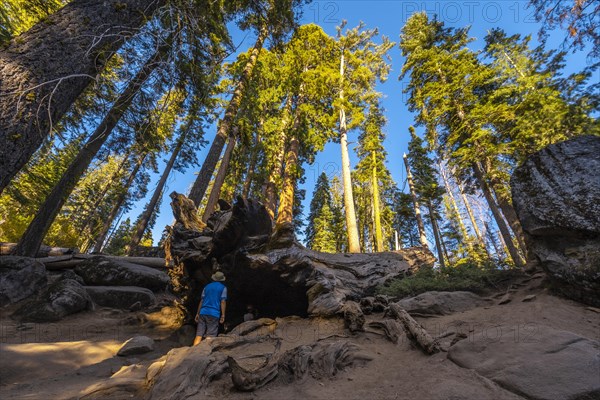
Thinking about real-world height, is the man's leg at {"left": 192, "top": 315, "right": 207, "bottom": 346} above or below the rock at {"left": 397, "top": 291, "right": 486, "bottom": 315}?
below

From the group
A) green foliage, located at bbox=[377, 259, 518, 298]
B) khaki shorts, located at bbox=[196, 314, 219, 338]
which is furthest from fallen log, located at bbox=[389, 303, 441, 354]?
khaki shorts, located at bbox=[196, 314, 219, 338]

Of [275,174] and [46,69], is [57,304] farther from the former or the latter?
[275,174]

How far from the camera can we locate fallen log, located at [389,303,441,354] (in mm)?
4039

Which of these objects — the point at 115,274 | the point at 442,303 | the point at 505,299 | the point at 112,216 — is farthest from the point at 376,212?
the point at 112,216

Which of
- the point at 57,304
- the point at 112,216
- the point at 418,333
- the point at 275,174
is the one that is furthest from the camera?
the point at 112,216

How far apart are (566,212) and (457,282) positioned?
3.14 meters

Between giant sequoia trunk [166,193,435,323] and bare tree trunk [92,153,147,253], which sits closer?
giant sequoia trunk [166,193,435,323]

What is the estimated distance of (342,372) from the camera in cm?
377

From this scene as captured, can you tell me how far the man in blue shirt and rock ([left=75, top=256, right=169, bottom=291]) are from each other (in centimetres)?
629

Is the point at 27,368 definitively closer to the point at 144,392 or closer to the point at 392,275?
the point at 144,392

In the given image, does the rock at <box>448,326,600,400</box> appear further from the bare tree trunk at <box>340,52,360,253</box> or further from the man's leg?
the bare tree trunk at <box>340,52,360,253</box>

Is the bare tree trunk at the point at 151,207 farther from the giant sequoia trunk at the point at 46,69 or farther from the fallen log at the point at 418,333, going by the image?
the fallen log at the point at 418,333

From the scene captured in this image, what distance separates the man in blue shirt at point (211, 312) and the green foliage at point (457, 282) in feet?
16.4

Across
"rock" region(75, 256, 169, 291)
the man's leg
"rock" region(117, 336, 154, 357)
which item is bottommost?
"rock" region(117, 336, 154, 357)
